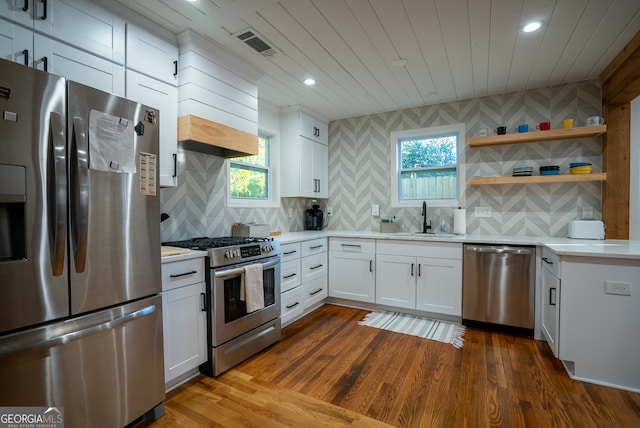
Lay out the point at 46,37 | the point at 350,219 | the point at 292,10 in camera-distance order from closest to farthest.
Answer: the point at 46,37 → the point at 292,10 → the point at 350,219

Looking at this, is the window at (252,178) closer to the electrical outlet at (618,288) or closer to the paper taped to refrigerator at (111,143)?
the paper taped to refrigerator at (111,143)

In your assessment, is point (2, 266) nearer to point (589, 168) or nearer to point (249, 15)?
point (249, 15)

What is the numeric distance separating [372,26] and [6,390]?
2.82 m

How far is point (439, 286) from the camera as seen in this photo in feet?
10.5

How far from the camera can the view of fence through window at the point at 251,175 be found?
334 cm

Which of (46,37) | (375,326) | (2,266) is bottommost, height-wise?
(375,326)

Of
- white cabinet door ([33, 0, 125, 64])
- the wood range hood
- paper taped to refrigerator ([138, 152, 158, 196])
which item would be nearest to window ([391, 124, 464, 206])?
the wood range hood

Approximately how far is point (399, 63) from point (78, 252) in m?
2.76

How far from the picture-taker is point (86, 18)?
5.77 ft

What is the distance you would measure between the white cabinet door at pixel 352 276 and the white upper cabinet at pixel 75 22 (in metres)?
2.84

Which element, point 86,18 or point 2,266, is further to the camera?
point 86,18

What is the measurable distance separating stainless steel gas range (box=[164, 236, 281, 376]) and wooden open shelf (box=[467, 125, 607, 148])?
8.52 ft

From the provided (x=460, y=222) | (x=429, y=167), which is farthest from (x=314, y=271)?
(x=429, y=167)

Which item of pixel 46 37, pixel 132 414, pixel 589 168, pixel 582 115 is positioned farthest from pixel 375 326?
pixel 46 37
